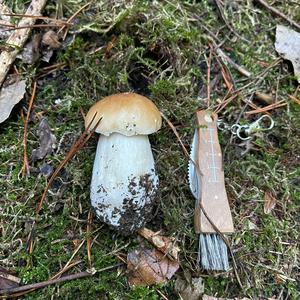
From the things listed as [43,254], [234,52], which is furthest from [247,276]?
[234,52]

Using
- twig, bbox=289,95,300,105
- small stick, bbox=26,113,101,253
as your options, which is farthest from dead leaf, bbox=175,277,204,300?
twig, bbox=289,95,300,105

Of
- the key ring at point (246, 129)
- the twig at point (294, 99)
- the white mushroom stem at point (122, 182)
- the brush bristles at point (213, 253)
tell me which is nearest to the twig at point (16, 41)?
the white mushroom stem at point (122, 182)

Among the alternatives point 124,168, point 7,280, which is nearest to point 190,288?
point 124,168

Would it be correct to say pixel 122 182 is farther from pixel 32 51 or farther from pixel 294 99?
pixel 294 99

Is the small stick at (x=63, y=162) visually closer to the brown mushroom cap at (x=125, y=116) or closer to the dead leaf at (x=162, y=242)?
the brown mushroom cap at (x=125, y=116)

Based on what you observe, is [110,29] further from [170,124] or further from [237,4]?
[237,4]

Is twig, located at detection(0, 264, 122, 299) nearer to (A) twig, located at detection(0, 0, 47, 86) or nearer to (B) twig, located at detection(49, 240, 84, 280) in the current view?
(B) twig, located at detection(49, 240, 84, 280)

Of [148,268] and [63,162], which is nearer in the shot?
[148,268]
